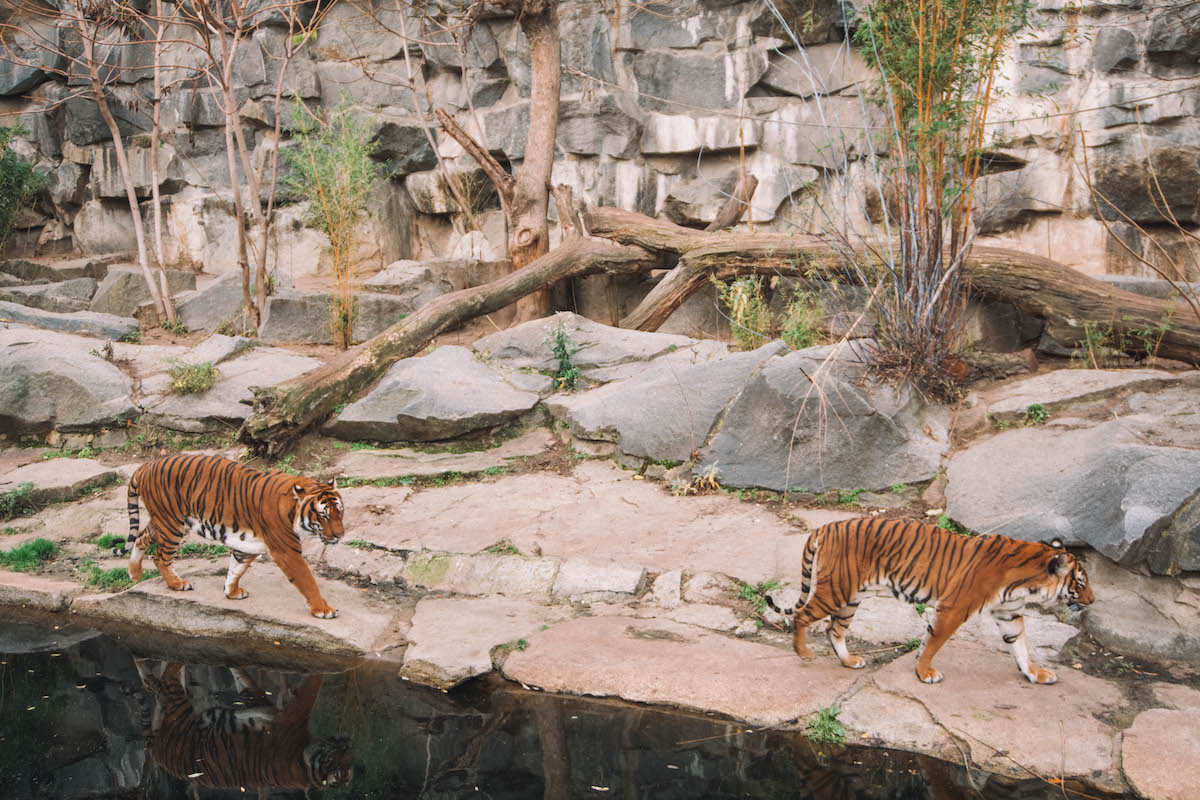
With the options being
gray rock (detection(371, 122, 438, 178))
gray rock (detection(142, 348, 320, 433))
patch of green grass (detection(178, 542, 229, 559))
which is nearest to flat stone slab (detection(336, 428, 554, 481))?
gray rock (detection(142, 348, 320, 433))

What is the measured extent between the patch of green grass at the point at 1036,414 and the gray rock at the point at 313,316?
5.65 metres

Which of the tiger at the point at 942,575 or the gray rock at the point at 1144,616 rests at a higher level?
the tiger at the point at 942,575

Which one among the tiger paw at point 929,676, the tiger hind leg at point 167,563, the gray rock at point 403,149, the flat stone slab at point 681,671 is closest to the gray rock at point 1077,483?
the tiger paw at point 929,676

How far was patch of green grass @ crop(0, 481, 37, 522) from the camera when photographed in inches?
242

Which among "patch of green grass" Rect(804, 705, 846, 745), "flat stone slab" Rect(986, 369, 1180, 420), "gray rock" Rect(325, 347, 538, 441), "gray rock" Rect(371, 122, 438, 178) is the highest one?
"gray rock" Rect(371, 122, 438, 178)

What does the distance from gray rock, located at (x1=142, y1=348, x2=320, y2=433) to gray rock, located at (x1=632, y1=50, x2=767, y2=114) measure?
549 centimetres

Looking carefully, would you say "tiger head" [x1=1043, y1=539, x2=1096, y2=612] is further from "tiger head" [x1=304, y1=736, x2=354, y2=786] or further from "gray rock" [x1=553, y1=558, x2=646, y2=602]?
"tiger head" [x1=304, y1=736, x2=354, y2=786]

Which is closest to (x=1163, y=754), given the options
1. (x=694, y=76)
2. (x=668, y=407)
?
(x=668, y=407)

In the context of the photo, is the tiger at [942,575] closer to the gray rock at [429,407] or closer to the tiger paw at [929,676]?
the tiger paw at [929,676]

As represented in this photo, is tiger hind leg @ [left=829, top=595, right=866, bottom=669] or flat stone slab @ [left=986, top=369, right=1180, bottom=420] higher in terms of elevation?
flat stone slab @ [left=986, top=369, right=1180, bottom=420]

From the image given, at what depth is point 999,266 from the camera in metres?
6.95

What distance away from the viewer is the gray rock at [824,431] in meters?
5.87

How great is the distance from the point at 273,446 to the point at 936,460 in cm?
433

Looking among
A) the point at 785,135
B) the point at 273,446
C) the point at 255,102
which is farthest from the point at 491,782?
the point at 255,102
